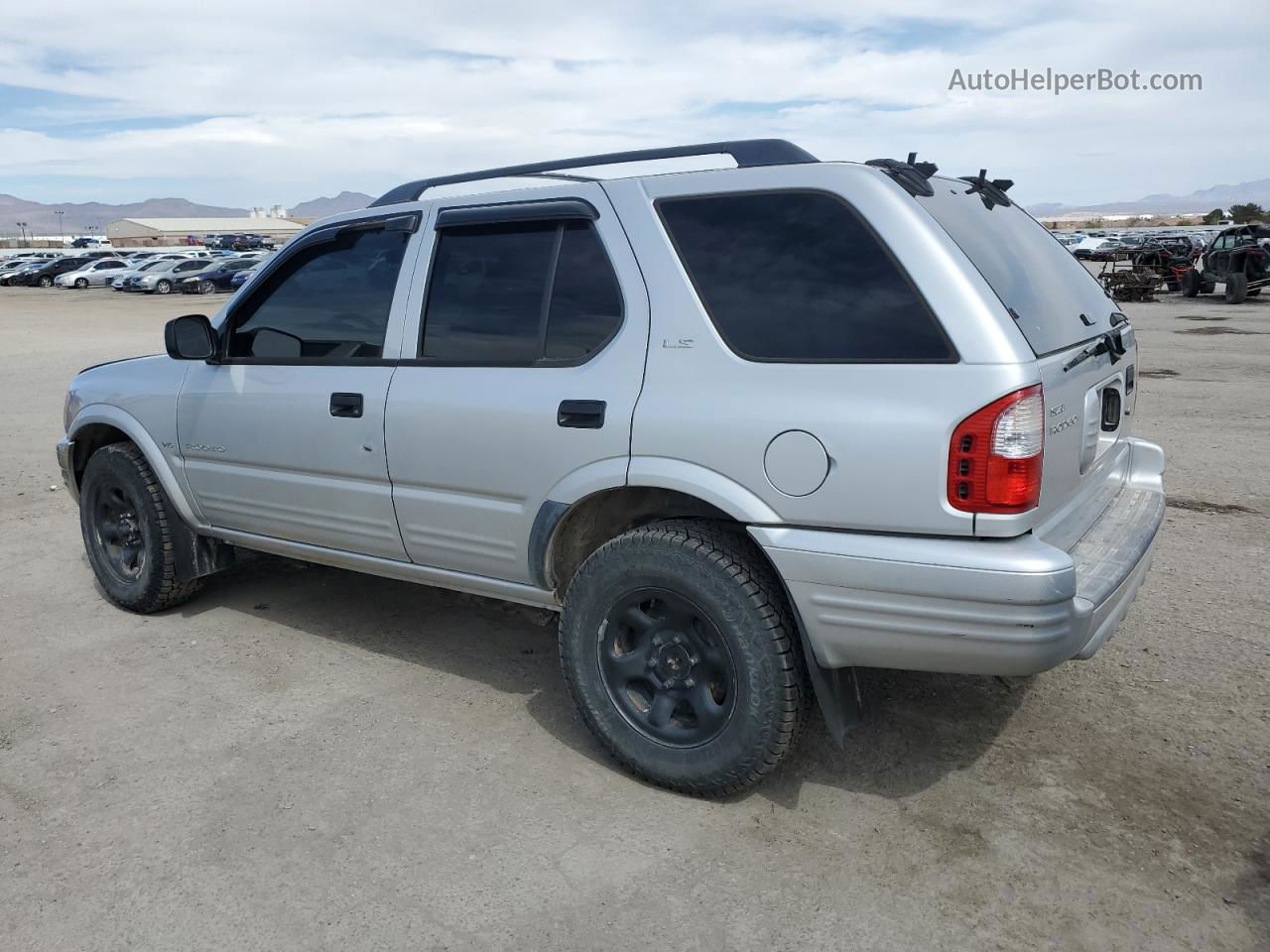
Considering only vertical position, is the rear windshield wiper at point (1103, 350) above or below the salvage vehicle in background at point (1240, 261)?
below

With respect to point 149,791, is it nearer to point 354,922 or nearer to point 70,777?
point 70,777

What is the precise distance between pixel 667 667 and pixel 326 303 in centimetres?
206

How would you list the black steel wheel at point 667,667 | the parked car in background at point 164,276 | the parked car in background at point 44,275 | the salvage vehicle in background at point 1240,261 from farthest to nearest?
1. the parked car in background at point 44,275
2. the parked car in background at point 164,276
3. the salvage vehicle in background at point 1240,261
4. the black steel wheel at point 667,667

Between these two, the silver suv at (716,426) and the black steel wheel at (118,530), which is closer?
the silver suv at (716,426)

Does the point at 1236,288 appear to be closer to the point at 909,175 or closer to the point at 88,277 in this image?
the point at 909,175

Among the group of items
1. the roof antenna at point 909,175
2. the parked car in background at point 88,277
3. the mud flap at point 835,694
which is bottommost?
the mud flap at point 835,694

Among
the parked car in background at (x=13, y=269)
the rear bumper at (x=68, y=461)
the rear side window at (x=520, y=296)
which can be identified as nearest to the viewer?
the rear side window at (x=520, y=296)

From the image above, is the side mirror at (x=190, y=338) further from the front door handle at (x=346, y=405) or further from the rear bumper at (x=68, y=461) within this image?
the rear bumper at (x=68, y=461)

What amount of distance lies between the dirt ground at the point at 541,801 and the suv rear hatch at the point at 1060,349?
87cm

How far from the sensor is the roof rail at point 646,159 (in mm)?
3240

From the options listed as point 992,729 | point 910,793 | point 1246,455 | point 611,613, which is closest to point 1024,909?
point 910,793

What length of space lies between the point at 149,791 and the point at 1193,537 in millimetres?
5284

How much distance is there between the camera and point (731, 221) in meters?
3.20

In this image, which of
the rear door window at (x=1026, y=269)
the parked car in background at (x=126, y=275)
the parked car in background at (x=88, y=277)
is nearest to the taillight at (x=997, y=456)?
the rear door window at (x=1026, y=269)
